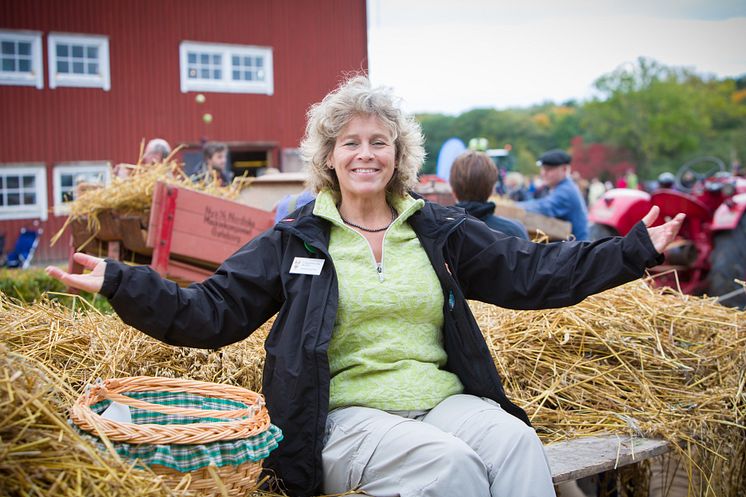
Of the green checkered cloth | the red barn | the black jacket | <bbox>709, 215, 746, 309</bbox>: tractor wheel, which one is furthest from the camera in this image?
the red barn

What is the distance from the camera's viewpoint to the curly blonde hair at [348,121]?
275 centimetres

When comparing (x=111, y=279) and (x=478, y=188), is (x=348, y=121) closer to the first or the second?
(x=111, y=279)

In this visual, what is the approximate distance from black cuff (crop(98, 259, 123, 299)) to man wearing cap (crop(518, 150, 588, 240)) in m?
→ 5.19

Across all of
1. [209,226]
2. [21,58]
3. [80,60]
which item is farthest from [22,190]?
[209,226]

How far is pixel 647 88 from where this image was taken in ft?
201

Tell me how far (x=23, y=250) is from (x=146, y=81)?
14.7ft

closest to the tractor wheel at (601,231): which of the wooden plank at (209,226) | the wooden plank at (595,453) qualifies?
the wooden plank at (209,226)

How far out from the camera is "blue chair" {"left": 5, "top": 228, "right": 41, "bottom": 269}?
47.0 feet

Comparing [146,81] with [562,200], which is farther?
[146,81]

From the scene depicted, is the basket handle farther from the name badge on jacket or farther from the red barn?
the red barn

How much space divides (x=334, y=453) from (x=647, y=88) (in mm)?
64227

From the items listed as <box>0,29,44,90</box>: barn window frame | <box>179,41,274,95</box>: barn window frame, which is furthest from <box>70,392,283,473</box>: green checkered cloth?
<box>179,41,274,95</box>: barn window frame

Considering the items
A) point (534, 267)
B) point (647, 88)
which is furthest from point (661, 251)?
point (647, 88)

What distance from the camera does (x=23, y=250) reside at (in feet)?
48.2
